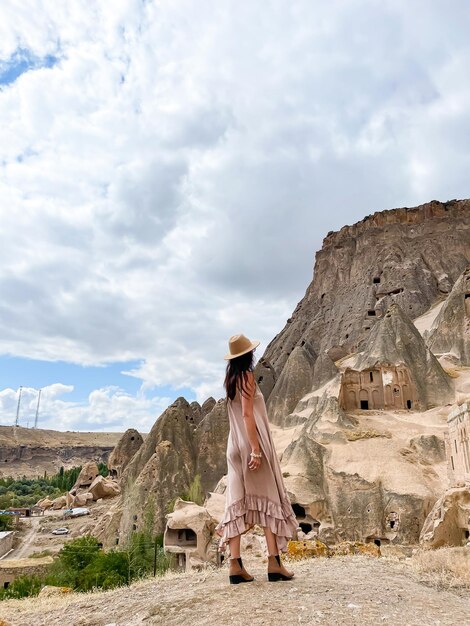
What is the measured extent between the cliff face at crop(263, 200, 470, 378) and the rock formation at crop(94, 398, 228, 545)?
15.4 m

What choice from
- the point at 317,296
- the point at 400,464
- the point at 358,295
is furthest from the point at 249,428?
the point at 317,296

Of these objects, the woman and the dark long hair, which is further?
the dark long hair

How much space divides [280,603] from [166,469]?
937 inches

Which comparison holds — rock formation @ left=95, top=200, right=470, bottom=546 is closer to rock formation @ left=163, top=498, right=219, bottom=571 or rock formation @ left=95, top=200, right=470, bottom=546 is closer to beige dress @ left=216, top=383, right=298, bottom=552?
rock formation @ left=163, top=498, right=219, bottom=571

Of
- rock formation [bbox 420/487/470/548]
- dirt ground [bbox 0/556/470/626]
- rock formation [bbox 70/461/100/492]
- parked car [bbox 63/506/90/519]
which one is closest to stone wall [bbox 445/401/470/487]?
rock formation [bbox 420/487/470/548]

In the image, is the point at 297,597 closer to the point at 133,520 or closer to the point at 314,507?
the point at 314,507

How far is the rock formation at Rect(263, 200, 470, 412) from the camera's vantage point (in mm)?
47125

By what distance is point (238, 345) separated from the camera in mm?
4953

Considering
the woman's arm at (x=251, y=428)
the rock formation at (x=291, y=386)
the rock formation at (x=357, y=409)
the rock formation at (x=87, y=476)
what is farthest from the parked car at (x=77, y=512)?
the woman's arm at (x=251, y=428)

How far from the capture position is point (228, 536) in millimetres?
4527

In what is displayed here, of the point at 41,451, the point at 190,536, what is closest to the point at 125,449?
the point at 190,536

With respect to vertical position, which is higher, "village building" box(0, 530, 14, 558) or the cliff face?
the cliff face

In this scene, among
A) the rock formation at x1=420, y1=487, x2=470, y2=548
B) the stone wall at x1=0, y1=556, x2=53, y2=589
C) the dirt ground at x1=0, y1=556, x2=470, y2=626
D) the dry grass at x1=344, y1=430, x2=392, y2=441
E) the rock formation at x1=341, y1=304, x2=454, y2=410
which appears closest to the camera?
the dirt ground at x1=0, y1=556, x2=470, y2=626

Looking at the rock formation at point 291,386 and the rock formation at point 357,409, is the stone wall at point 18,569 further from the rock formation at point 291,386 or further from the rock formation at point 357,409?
the rock formation at point 291,386
